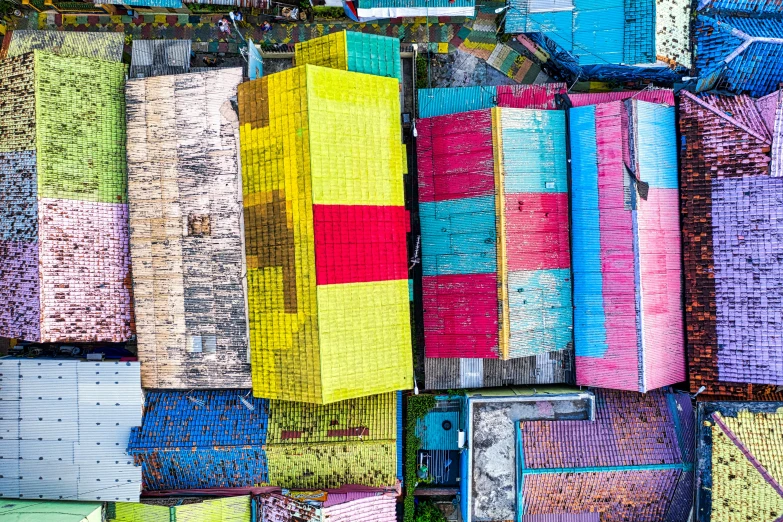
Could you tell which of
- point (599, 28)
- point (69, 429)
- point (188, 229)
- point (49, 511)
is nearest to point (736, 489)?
point (599, 28)

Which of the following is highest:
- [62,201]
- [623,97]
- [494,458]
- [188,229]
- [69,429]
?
[623,97]

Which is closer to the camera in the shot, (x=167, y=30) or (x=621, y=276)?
(x=621, y=276)

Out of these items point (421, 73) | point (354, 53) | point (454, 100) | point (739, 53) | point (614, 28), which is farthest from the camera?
point (421, 73)

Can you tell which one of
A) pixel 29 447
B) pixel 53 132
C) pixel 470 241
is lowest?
pixel 29 447

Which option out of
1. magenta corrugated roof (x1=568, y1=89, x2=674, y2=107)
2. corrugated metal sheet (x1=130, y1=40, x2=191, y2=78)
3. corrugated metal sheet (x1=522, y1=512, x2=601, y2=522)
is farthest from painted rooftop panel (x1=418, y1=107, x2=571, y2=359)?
corrugated metal sheet (x1=130, y1=40, x2=191, y2=78)

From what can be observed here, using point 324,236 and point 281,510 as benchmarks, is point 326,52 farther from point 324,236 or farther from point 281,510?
point 281,510

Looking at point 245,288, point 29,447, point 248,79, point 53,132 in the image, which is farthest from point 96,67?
point 29,447

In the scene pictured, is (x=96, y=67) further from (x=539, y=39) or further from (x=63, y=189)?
(x=539, y=39)

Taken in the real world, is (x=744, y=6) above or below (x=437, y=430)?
above
